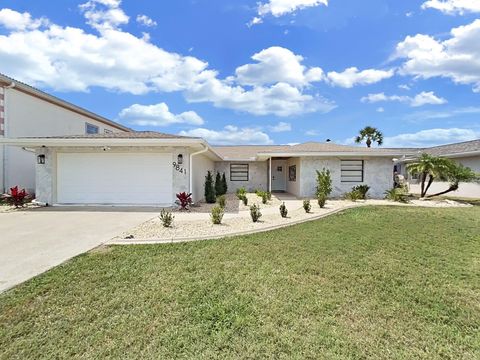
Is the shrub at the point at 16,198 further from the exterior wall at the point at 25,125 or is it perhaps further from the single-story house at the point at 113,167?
the exterior wall at the point at 25,125

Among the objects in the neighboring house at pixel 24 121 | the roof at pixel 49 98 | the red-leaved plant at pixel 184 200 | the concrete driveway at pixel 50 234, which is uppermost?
the roof at pixel 49 98

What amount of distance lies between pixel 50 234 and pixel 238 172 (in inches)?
623

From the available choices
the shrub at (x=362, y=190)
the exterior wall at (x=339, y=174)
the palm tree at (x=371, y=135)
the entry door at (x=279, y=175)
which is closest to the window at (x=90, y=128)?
the entry door at (x=279, y=175)

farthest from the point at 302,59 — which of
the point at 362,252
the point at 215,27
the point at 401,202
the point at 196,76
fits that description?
the point at 362,252

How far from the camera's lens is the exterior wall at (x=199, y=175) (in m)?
14.7

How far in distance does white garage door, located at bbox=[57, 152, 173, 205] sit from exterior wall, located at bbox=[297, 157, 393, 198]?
26.9ft

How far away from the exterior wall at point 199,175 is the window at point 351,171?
27.6ft

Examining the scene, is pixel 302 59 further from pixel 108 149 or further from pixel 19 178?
pixel 19 178

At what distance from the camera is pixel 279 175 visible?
22.9 metres

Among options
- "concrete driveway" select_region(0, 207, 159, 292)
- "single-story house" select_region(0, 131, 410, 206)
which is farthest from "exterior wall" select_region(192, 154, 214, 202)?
"concrete driveway" select_region(0, 207, 159, 292)

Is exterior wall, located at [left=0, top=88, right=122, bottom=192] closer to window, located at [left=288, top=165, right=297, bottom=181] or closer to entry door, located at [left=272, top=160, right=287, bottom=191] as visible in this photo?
entry door, located at [left=272, top=160, right=287, bottom=191]

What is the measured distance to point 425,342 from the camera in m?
3.14

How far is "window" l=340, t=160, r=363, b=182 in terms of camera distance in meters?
16.9

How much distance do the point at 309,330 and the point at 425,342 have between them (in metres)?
1.27
